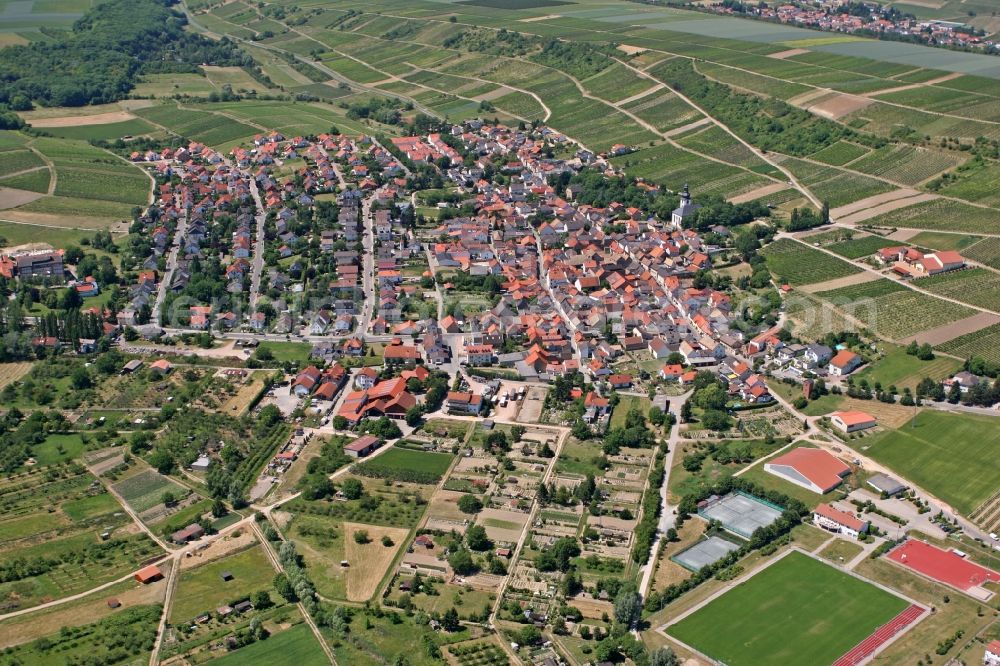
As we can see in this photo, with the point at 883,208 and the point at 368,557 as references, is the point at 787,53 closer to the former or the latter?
the point at 883,208

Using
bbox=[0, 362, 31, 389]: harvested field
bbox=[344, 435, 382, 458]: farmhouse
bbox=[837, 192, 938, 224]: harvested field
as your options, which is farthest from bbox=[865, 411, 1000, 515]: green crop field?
bbox=[0, 362, 31, 389]: harvested field

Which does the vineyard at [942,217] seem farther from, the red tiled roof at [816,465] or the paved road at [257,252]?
the paved road at [257,252]

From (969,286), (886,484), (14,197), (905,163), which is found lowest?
(886,484)

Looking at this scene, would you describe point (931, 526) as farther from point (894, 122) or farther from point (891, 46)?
point (891, 46)

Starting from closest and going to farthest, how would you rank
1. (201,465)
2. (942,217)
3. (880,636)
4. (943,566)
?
(880,636) → (943,566) → (201,465) → (942,217)

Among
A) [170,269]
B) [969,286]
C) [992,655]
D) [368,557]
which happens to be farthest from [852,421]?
[170,269]

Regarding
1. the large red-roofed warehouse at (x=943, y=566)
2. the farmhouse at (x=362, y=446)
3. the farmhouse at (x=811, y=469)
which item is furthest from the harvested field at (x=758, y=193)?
the large red-roofed warehouse at (x=943, y=566)

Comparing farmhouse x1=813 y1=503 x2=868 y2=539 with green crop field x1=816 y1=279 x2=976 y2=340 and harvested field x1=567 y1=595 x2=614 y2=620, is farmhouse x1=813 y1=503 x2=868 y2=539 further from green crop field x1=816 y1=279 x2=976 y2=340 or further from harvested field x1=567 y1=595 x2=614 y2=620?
green crop field x1=816 y1=279 x2=976 y2=340
